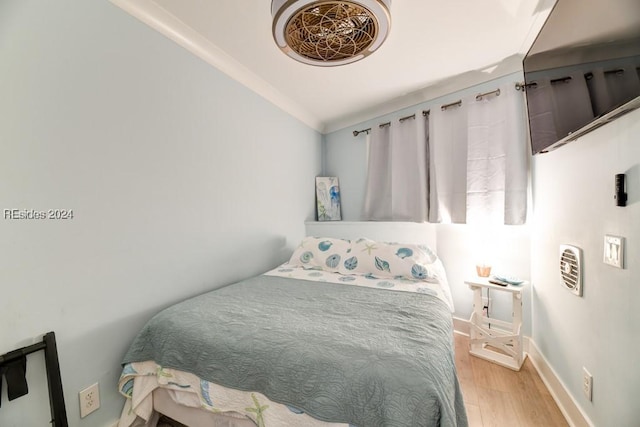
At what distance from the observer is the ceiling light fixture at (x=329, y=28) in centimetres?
112

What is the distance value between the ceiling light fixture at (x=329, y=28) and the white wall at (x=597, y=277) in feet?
3.55

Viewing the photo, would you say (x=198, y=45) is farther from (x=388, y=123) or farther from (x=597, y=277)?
(x=597, y=277)

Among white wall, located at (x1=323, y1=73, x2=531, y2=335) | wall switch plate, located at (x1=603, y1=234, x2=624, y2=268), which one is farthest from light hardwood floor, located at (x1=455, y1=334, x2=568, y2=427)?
wall switch plate, located at (x1=603, y1=234, x2=624, y2=268)

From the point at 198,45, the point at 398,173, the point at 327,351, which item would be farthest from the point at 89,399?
the point at 398,173

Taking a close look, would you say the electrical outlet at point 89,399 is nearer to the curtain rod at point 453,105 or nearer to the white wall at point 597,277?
the white wall at point 597,277

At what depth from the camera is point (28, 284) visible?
1.03 meters

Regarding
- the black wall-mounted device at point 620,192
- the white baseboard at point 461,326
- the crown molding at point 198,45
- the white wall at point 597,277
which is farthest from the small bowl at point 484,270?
the crown molding at point 198,45

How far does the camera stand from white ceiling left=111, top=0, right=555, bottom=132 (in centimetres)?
148

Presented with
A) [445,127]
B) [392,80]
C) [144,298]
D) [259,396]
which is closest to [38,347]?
[144,298]

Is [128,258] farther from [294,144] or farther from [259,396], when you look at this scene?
[294,144]

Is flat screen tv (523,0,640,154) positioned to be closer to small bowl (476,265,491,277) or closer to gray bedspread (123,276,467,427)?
small bowl (476,265,491,277)

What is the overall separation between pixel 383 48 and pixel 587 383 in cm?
228

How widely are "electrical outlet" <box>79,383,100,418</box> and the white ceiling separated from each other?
6.50 feet

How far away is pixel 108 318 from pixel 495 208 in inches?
109
